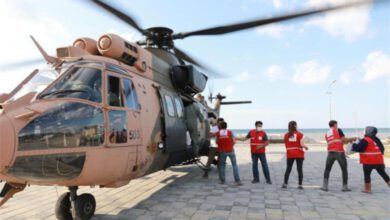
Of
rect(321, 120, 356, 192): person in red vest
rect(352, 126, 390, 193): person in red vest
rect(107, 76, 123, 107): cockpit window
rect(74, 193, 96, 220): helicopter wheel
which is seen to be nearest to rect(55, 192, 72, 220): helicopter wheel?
rect(74, 193, 96, 220): helicopter wheel

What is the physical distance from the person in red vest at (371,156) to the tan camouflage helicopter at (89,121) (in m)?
4.30

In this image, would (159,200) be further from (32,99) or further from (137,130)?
(32,99)

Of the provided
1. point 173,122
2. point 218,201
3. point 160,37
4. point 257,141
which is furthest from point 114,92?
point 257,141

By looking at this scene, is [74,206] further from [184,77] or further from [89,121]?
[184,77]

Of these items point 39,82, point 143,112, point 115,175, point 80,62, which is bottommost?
point 115,175

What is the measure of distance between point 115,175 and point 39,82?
1975mm

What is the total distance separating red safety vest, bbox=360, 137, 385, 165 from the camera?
24.0 feet

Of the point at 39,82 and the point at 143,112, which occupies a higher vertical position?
the point at 39,82

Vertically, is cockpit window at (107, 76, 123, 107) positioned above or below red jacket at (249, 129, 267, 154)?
above

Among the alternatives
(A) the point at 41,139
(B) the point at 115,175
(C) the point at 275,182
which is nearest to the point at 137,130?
(B) the point at 115,175

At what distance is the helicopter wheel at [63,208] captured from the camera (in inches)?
196

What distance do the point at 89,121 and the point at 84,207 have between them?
1.70 metres

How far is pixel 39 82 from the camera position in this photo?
4.52m

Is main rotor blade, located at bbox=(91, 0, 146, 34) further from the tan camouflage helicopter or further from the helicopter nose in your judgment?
the helicopter nose
